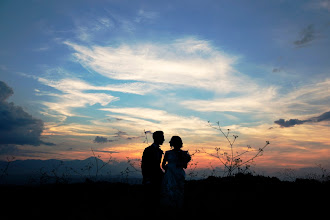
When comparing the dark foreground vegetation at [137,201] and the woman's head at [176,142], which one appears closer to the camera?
the woman's head at [176,142]

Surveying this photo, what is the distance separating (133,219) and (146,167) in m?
1.89

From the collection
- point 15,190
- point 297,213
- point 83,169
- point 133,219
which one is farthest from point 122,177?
point 297,213

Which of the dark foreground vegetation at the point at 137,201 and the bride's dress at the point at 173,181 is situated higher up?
the bride's dress at the point at 173,181

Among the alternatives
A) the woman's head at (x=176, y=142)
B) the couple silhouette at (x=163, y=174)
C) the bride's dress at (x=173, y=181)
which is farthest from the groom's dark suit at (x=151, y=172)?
the woman's head at (x=176, y=142)

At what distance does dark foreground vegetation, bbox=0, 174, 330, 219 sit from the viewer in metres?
7.67

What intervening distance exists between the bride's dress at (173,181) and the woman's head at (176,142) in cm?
15

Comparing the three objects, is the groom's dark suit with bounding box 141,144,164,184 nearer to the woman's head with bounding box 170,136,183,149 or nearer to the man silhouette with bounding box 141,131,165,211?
the man silhouette with bounding box 141,131,165,211

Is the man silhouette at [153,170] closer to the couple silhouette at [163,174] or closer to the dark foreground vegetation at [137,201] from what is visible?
the couple silhouette at [163,174]

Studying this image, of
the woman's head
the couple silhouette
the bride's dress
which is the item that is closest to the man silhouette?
the couple silhouette

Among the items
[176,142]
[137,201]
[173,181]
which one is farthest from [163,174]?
[137,201]

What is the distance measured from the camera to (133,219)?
7.19 m

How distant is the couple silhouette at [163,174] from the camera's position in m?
6.61

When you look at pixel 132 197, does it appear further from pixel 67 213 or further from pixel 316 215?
pixel 316 215

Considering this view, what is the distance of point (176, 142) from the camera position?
279 inches
